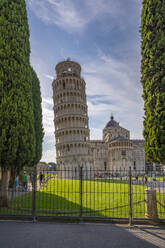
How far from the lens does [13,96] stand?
10.7m

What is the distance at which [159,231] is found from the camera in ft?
22.8

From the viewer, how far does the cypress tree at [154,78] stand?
8.10 meters

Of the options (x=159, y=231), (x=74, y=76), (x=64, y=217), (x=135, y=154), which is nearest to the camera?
(x=159, y=231)

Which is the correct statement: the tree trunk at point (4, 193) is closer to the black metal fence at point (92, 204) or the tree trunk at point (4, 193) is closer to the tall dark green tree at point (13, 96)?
the tall dark green tree at point (13, 96)

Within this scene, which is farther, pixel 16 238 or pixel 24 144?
pixel 24 144

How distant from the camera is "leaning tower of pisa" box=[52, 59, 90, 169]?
48875 millimetres

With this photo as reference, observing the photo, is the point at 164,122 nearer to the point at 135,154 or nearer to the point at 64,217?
the point at 64,217

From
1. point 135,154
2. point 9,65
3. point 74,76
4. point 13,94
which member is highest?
point 74,76

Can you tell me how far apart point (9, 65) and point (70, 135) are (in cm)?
3959

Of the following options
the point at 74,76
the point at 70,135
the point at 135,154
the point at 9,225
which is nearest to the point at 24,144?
the point at 9,225

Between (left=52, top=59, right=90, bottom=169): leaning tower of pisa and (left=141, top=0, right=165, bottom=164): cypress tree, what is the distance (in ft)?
133

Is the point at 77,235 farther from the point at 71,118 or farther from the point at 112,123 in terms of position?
the point at 112,123

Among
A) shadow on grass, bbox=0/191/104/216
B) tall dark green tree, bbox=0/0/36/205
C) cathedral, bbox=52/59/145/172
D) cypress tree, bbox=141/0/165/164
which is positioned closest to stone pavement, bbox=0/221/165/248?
shadow on grass, bbox=0/191/104/216

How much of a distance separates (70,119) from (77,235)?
145 feet
